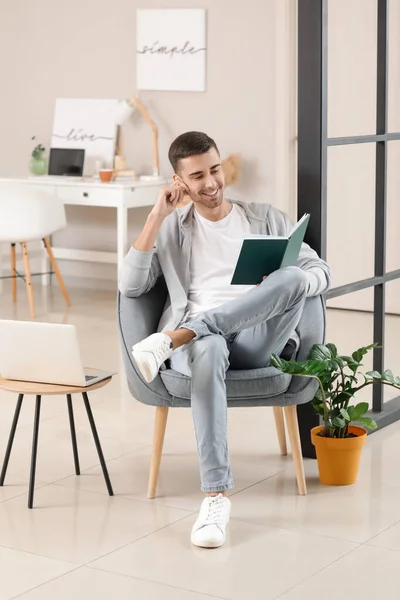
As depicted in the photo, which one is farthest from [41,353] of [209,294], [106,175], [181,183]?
[106,175]

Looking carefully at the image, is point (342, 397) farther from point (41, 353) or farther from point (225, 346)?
point (41, 353)

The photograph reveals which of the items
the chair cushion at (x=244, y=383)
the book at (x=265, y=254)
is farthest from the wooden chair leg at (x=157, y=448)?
the book at (x=265, y=254)

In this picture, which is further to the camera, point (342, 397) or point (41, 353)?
point (342, 397)

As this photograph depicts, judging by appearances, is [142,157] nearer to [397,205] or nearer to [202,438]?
[397,205]

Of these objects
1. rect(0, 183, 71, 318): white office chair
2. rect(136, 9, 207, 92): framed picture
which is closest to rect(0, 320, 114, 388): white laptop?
rect(0, 183, 71, 318): white office chair

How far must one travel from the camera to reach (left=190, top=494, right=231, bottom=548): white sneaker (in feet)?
8.94

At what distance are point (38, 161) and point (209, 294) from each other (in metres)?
3.92

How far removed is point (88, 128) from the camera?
6895 mm

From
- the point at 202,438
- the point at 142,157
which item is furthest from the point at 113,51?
the point at 202,438

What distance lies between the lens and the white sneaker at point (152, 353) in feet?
9.44

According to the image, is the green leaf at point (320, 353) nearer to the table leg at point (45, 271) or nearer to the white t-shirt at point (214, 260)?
the white t-shirt at point (214, 260)

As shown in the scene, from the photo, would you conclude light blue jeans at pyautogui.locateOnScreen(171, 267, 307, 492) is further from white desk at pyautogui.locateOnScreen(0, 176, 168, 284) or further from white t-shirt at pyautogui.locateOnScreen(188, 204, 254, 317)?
white desk at pyautogui.locateOnScreen(0, 176, 168, 284)

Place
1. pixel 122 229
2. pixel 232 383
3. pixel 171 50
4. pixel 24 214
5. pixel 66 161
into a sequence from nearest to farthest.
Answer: pixel 232 383 < pixel 24 214 < pixel 122 229 < pixel 171 50 < pixel 66 161

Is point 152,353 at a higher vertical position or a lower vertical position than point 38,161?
lower
